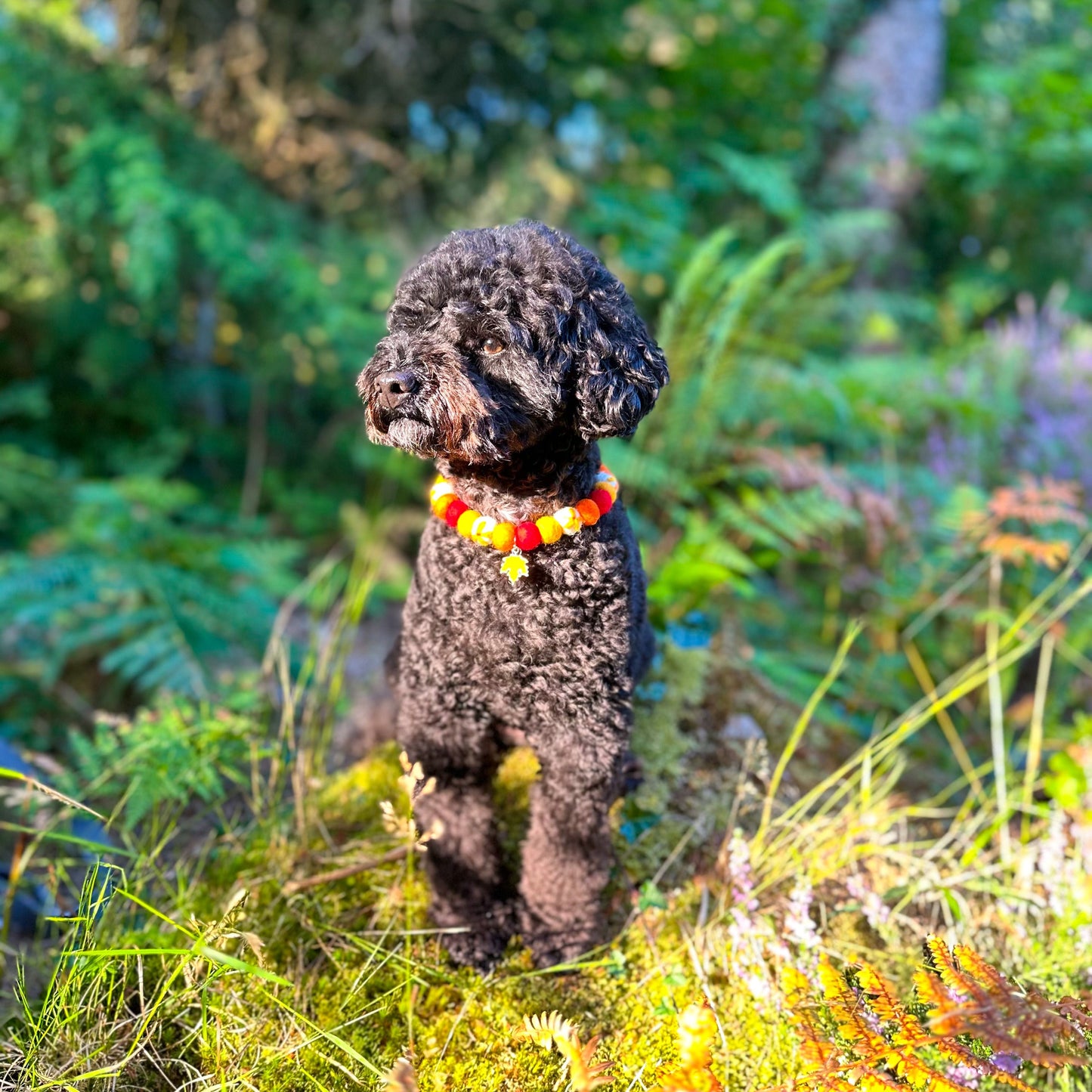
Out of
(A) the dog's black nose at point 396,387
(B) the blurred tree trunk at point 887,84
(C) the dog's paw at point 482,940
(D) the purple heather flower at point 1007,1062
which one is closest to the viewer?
(A) the dog's black nose at point 396,387

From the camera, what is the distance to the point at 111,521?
352 centimetres

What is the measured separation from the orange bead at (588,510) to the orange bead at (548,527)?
67mm

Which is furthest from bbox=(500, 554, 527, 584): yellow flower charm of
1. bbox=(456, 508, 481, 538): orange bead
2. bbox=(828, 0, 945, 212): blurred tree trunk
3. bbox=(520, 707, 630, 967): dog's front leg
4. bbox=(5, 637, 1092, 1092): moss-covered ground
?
bbox=(828, 0, 945, 212): blurred tree trunk

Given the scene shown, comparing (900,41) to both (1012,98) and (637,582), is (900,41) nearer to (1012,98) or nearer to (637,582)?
(1012,98)

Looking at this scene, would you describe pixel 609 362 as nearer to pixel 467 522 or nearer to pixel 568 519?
pixel 568 519

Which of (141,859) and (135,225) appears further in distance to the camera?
(135,225)

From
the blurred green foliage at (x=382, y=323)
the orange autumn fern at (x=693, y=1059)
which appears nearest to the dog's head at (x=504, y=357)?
the orange autumn fern at (x=693, y=1059)

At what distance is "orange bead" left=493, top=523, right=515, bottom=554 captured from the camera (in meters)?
1.81

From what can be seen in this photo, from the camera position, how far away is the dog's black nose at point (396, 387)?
1625 mm

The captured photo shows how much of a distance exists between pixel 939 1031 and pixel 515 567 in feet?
3.83

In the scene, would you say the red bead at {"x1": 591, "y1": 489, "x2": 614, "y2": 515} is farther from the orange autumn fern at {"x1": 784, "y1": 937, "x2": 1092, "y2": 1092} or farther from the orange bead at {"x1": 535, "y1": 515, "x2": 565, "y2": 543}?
the orange autumn fern at {"x1": 784, "y1": 937, "x2": 1092, "y2": 1092}

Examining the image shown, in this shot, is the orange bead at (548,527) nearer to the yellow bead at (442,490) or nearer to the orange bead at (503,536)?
the orange bead at (503,536)

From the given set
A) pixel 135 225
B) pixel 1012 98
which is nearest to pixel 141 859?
pixel 135 225

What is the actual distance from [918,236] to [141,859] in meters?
8.63
